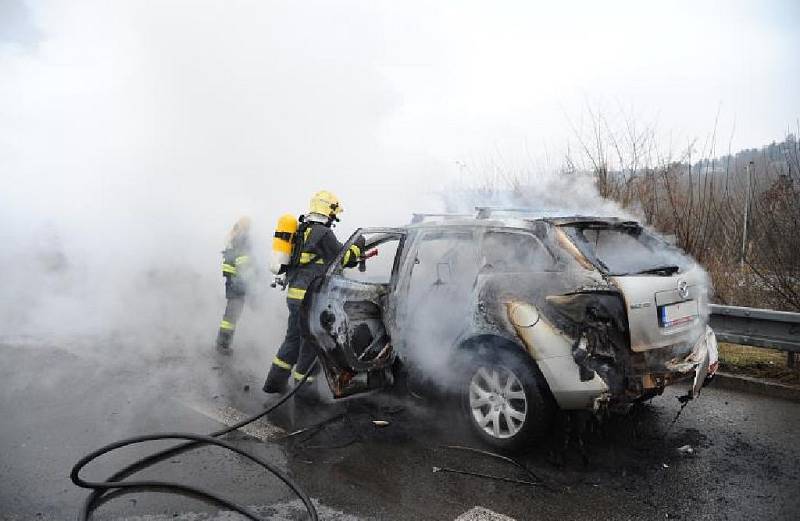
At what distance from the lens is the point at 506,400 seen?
157 inches

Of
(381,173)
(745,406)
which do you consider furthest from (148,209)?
(745,406)

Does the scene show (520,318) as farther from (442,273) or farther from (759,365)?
(759,365)

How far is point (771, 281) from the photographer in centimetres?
664

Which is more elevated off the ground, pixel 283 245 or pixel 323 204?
pixel 323 204

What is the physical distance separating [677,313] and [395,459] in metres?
2.11

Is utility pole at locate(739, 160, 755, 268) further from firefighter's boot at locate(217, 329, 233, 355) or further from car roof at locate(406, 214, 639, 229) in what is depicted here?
firefighter's boot at locate(217, 329, 233, 355)

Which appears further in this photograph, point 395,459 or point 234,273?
point 234,273

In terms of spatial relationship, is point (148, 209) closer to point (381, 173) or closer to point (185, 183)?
point (185, 183)

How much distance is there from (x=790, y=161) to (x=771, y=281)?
1.39 meters

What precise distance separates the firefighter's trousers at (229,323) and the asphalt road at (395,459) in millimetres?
1401

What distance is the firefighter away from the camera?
281 inches

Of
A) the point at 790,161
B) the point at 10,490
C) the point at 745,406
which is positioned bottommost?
the point at 745,406

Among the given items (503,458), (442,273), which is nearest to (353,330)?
(442,273)

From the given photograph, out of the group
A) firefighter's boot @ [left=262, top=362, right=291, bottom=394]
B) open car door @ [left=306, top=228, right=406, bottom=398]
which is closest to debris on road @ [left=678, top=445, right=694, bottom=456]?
open car door @ [left=306, top=228, right=406, bottom=398]
